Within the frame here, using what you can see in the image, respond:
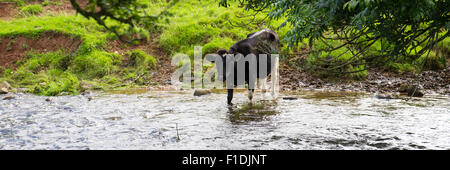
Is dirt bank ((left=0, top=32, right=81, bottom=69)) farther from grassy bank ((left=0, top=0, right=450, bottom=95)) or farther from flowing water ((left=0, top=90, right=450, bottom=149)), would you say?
flowing water ((left=0, top=90, right=450, bottom=149))

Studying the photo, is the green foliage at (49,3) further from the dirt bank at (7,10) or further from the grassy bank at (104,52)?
the grassy bank at (104,52)

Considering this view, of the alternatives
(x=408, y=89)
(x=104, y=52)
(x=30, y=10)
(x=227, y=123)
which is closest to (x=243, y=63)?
(x=227, y=123)

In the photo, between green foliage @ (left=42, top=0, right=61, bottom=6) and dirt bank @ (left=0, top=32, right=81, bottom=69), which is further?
green foliage @ (left=42, top=0, right=61, bottom=6)

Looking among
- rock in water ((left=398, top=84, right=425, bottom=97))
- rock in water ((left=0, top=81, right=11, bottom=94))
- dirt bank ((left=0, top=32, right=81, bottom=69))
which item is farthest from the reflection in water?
dirt bank ((left=0, top=32, right=81, bottom=69))

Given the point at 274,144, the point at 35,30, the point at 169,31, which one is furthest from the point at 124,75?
the point at 274,144

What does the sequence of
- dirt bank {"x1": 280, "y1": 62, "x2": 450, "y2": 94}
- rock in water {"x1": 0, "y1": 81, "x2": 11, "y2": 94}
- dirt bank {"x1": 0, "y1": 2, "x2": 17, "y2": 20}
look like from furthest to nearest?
dirt bank {"x1": 0, "y1": 2, "x2": 17, "y2": 20} → rock in water {"x1": 0, "y1": 81, "x2": 11, "y2": 94} → dirt bank {"x1": 280, "y1": 62, "x2": 450, "y2": 94}

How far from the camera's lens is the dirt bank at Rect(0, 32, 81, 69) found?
15.7 meters

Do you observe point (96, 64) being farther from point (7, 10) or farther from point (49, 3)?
point (7, 10)

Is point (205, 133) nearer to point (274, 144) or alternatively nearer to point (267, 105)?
point (274, 144)

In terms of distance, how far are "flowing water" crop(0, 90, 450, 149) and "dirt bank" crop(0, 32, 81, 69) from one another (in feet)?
18.7

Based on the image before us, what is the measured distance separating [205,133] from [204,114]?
5.62ft

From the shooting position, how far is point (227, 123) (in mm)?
7301

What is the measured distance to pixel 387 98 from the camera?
9.72 metres
